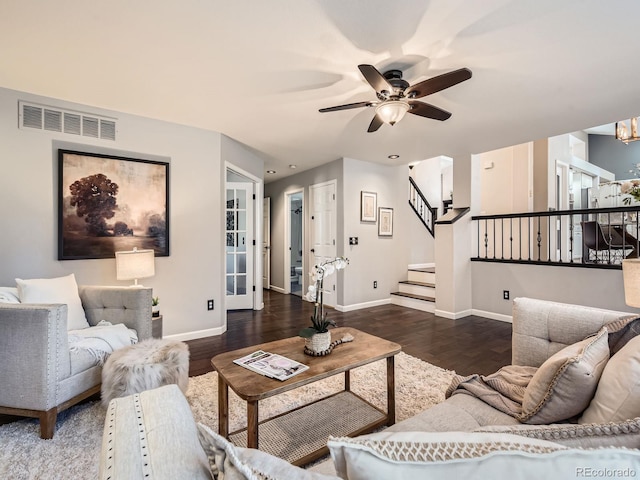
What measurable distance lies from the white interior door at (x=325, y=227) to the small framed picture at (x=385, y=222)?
828 millimetres

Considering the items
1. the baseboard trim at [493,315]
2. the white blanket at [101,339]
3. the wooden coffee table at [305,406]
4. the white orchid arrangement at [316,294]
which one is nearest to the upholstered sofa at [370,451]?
the wooden coffee table at [305,406]

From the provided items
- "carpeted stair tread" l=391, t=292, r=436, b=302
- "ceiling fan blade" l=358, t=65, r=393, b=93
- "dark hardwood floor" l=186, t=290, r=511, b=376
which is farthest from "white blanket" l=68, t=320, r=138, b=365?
"carpeted stair tread" l=391, t=292, r=436, b=302

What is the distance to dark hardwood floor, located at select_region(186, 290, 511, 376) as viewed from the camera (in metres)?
2.94

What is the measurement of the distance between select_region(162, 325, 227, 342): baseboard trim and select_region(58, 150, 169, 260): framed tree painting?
938 millimetres

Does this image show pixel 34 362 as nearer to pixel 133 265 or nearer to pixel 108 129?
pixel 133 265

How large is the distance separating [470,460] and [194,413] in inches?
77.8

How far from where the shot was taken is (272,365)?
163cm

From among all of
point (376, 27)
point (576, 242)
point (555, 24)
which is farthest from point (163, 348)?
point (576, 242)

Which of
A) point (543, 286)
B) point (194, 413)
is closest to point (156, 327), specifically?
point (194, 413)

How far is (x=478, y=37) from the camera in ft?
6.39

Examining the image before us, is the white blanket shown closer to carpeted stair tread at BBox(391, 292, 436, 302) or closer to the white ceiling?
the white ceiling

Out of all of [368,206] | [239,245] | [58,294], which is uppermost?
[368,206]

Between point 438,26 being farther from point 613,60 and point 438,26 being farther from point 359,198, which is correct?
point 359,198

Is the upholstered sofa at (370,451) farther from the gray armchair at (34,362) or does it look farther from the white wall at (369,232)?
the white wall at (369,232)
